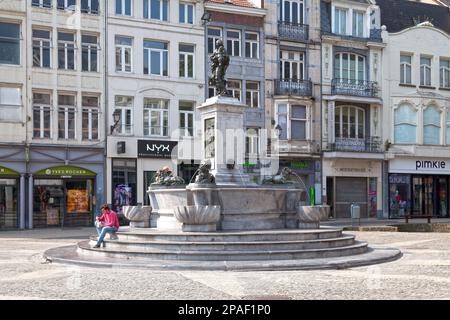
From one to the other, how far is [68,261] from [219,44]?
8.46 metres

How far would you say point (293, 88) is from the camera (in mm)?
37969

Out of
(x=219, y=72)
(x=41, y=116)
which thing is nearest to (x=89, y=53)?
(x=41, y=116)

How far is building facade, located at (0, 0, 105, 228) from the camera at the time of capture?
30.7 meters

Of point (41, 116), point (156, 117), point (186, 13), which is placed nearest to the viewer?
point (41, 116)

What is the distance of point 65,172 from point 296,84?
1432 centimetres

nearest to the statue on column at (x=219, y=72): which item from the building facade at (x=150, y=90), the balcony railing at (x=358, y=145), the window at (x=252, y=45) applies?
the building facade at (x=150, y=90)

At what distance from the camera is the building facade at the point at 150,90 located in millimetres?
33131

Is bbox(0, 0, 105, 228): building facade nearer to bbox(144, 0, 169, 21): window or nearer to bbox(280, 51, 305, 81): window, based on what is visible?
bbox(144, 0, 169, 21): window

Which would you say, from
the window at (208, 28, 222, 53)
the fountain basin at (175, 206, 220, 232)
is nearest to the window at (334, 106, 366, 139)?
the window at (208, 28, 222, 53)

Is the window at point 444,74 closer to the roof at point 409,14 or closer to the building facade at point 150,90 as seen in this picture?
the roof at point 409,14

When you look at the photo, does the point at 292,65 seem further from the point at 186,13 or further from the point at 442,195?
the point at 442,195

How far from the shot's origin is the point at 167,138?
34.3 meters
